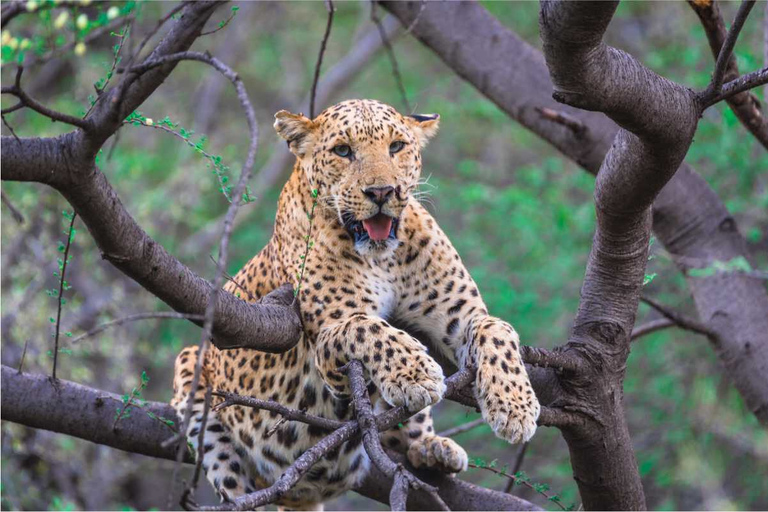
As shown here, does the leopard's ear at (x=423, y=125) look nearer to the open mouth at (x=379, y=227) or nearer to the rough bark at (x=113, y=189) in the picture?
the open mouth at (x=379, y=227)

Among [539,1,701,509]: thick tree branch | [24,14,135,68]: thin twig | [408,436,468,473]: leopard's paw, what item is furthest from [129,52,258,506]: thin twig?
[408,436,468,473]: leopard's paw

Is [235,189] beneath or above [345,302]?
beneath

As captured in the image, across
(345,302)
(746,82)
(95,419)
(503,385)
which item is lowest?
(95,419)

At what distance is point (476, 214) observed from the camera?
47.9ft

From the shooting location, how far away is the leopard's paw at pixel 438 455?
19.6 feet

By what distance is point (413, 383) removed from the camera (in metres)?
4.71

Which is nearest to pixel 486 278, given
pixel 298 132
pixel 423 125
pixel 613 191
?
pixel 423 125

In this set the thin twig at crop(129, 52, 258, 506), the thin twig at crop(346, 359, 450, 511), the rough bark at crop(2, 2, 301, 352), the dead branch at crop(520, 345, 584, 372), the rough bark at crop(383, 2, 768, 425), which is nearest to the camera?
the thin twig at crop(129, 52, 258, 506)

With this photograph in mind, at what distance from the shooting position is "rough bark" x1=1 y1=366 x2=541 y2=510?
5.84 metres

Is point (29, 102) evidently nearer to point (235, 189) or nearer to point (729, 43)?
point (235, 189)

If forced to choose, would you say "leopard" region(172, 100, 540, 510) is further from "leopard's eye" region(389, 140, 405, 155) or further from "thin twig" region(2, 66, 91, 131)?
"thin twig" region(2, 66, 91, 131)

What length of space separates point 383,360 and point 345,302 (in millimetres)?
676

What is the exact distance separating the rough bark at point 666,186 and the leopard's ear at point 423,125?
108 centimetres

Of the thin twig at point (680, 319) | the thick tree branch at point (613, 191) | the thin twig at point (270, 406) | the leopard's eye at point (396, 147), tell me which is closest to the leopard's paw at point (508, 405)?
the thick tree branch at point (613, 191)
